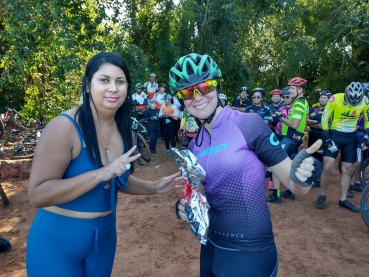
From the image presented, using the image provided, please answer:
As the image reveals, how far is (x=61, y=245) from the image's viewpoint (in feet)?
5.34

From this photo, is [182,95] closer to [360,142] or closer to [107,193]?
[107,193]

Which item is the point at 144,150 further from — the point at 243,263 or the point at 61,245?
the point at 243,263

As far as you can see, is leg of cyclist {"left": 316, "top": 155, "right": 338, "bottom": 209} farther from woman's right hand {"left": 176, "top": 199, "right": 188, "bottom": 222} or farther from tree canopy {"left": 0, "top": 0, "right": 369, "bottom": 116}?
tree canopy {"left": 0, "top": 0, "right": 369, "bottom": 116}

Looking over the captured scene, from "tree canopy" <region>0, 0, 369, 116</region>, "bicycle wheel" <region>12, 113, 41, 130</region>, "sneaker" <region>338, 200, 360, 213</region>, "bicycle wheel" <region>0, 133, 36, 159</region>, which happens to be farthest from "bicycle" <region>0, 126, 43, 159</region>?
"sneaker" <region>338, 200, 360, 213</region>

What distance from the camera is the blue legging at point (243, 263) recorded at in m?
1.60

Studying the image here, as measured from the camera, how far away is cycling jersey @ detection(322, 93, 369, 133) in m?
5.41

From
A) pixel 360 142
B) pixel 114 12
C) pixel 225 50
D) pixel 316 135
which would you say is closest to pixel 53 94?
pixel 114 12

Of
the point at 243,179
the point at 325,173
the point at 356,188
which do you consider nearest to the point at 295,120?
the point at 325,173

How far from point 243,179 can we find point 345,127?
15.3 feet

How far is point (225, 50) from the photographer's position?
50.2 ft

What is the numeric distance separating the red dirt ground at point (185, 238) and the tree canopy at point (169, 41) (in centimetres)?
Answer: 313

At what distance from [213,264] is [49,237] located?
0.94m

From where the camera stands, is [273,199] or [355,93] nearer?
[355,93]

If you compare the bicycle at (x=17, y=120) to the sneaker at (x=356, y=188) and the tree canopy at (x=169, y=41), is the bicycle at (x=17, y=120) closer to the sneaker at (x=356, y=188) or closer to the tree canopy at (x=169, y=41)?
the tree canopy at (x=169, y=41)
